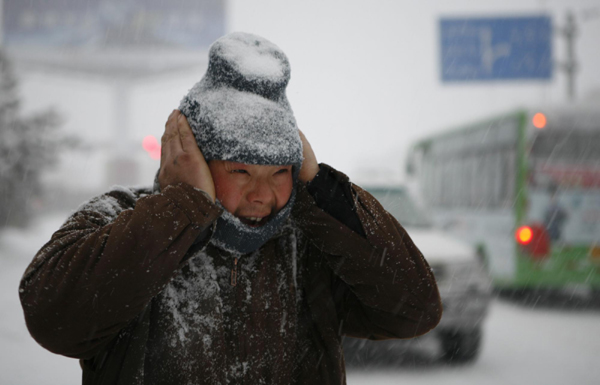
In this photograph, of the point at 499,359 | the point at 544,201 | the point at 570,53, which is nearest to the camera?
the point at 499,359

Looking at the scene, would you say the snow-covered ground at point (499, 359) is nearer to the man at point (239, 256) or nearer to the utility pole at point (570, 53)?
the man at point (239, 256)

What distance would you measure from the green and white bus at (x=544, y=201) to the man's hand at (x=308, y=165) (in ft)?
24.5

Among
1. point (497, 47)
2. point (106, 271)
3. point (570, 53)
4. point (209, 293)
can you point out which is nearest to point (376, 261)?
point (209, 293)

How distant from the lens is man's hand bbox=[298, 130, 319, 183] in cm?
166

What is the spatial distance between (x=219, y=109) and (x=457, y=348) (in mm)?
4888

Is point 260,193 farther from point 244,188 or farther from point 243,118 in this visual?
point 243,118

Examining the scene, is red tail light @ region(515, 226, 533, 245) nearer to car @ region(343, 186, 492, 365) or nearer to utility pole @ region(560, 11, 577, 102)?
car @ region(343, 186, 492, 365)

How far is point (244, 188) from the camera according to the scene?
1541 mm

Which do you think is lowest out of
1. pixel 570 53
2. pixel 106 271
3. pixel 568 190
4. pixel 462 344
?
pixel 462 344

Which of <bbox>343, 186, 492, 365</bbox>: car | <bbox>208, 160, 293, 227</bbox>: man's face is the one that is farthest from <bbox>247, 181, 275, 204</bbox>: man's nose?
<bbox>343, 186, 492, 365</bbox>: car

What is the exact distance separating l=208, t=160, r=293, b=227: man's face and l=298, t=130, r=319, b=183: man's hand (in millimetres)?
124

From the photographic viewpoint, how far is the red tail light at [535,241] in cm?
838

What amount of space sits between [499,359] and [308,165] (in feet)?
16.2

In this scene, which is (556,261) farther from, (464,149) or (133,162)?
(133,162)
